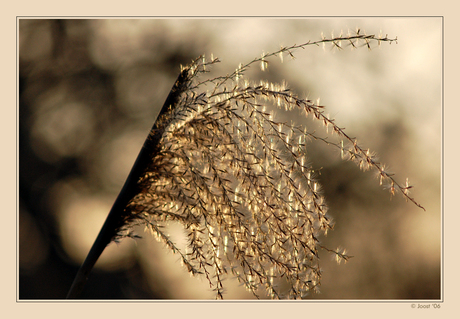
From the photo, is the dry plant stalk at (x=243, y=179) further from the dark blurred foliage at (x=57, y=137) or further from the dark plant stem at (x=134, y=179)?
the dark blurred foliage at (x=57, y=137)

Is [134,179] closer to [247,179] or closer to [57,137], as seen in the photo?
[247,179]

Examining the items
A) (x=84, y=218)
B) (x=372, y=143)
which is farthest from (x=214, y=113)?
(x=372, y=143)

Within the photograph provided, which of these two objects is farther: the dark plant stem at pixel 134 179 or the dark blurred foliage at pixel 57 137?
the dark blurred foliage at pixel 57 137

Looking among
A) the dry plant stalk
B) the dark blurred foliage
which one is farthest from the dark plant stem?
the dark blurred foliage

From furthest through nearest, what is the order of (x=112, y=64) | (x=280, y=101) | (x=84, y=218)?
1. (x=112, y=64)
2. (x=84, y=218)
3. (x=280, y=101)

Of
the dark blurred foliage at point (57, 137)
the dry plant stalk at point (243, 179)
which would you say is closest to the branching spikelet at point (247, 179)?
the dry plant stalk at point (243, 179)

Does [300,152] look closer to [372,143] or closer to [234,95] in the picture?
[234,95]

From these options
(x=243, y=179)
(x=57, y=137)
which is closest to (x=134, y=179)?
(x=243, y=179)

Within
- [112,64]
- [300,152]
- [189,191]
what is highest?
[112,64]

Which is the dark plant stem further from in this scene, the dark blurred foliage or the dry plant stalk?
the dark blurred foliage
